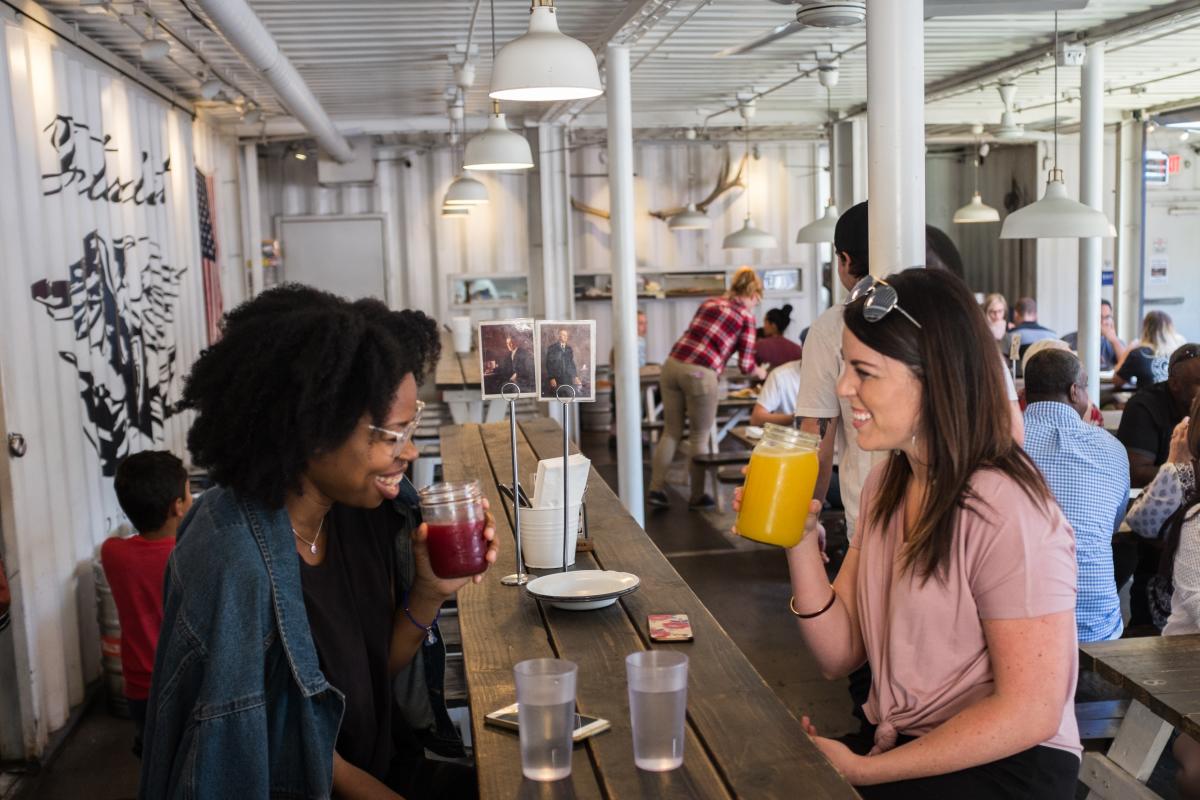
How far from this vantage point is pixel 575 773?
1.74 meters

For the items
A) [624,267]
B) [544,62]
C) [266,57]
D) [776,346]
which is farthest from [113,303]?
[776,346]

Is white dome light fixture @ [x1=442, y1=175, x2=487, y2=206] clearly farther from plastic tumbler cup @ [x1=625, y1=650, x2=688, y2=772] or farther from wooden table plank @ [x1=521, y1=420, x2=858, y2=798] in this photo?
plastic tumbler cup @ [x1=625, y1=650, x2=688, y2=772]

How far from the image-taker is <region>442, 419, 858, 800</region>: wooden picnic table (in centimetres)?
169

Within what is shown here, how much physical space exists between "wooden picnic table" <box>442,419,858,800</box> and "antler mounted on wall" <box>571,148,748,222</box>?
963 cm

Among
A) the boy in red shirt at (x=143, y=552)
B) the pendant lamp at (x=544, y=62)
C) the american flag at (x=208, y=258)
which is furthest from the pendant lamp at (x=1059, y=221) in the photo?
the american flag at (x=208, y=258)

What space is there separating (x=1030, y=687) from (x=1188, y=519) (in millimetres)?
1316

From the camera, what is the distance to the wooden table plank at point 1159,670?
2.43 m

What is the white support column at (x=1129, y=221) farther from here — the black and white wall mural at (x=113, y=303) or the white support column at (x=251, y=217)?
the black and white wall mural at (x=113, y=303)

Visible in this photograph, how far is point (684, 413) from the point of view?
8.30 meters

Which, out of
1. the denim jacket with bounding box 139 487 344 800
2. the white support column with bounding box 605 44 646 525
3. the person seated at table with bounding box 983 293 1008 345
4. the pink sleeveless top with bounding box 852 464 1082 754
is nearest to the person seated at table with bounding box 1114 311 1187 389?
the person seated at table with bounding box 983 293 1008 345

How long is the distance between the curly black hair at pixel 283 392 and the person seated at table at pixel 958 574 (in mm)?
825

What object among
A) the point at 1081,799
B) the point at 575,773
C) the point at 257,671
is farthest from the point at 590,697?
the point at 1081,799

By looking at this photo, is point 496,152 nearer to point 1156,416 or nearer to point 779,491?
point 1156,416

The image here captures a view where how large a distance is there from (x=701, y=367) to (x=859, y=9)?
157 inches
